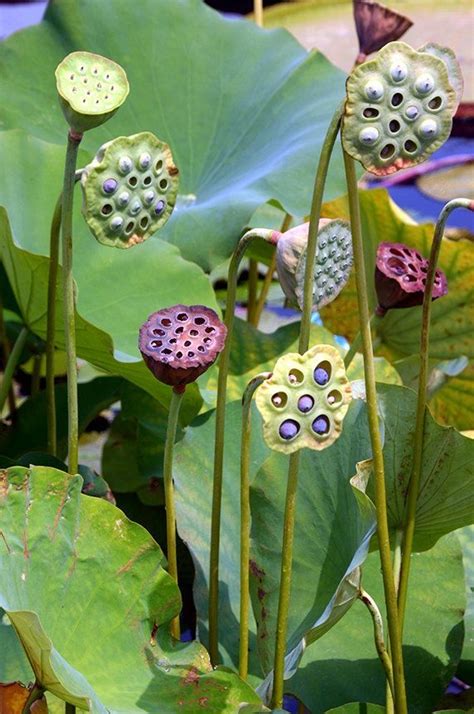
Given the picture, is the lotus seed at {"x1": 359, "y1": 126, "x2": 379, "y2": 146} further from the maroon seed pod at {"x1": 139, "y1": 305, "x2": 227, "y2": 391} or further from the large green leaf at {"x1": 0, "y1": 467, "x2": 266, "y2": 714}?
the large green leaf at {"x1": 0, "y1": 467, "x2": 266, "y2": 714}

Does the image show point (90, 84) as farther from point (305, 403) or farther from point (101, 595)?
point (101, 595)

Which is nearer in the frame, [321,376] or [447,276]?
[321,376]

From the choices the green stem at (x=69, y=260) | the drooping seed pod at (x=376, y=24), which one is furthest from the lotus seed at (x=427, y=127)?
the drooping seed pod at (x=376, y=24)

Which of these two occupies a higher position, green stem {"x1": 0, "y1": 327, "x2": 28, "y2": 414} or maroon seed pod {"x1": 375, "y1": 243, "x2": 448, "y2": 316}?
maroon seed pod {"x1": 375, "y1": 243, "x2": 448, "y2": 316}

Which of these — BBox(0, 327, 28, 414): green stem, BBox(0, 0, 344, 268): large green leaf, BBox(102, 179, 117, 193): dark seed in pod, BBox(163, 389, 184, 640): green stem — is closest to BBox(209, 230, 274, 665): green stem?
BBox(163, 389, 184, 640): green stem

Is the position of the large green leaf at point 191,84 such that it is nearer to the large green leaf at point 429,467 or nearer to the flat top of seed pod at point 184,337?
the large green leaf at point 429,467

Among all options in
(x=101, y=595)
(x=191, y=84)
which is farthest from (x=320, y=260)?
(x=191, y=84)
